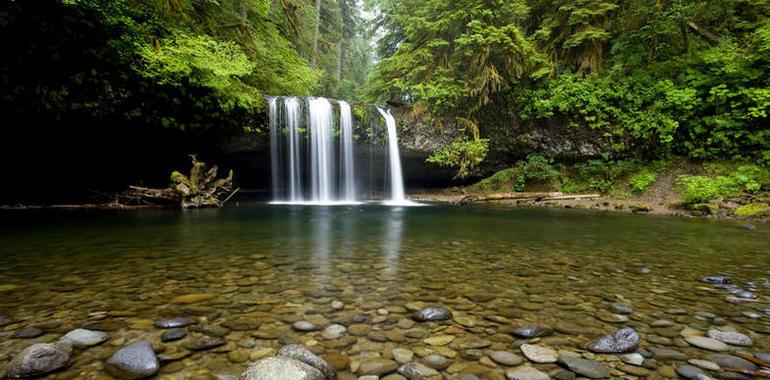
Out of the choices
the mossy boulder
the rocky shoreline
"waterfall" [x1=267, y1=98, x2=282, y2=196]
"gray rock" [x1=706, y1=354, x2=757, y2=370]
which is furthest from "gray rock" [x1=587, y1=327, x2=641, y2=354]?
"waterfall" [x1=267, y1=98, x2=282, y2=196]

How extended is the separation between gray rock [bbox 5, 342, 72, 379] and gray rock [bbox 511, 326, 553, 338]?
8.76 feet

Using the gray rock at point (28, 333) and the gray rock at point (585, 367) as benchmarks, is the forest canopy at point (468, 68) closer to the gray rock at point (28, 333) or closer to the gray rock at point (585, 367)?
the gray rock at point (28, 333)

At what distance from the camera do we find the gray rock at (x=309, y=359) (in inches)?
71.8

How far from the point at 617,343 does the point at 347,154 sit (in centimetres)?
1484

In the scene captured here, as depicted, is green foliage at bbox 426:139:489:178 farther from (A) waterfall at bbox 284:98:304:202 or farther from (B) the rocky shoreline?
(B) the rocky shoreline

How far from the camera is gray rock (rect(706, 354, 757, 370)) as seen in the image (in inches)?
73.7

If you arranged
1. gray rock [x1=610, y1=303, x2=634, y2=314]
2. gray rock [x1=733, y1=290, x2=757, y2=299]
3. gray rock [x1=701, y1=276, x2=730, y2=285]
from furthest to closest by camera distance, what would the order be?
1. gray rock [x1=701, y1=276, x2=730, y2=285]
2. gray rock [x1=733, y1=290, x2=757, y2=299]
3. gray rock [x1=610, y1=303, x2=634, y2=314]

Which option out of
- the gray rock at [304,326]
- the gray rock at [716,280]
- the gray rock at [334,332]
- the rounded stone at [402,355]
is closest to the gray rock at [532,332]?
the rounded stone at [402,355]

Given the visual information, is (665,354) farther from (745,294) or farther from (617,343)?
(745,294)

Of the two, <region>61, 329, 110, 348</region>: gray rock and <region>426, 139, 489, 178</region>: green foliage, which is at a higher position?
<region>426, 139, 489, 178</region>: green foliage

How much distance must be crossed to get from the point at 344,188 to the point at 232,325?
15.0 metres

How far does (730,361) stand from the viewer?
193 cm

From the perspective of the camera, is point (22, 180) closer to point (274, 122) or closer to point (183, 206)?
point (183, 206)

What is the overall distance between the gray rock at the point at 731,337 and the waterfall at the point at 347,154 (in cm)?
1459
